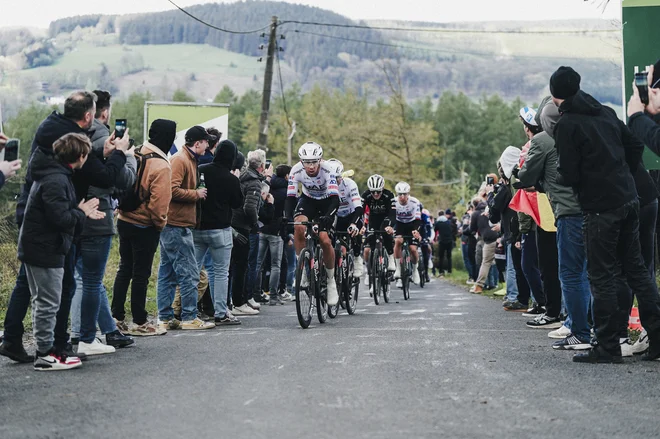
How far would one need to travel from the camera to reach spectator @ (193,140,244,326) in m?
12.2

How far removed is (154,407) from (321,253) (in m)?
6.68

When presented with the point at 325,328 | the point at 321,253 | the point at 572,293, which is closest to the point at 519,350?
the point at 572,293

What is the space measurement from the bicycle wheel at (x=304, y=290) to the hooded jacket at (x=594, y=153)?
160 inches

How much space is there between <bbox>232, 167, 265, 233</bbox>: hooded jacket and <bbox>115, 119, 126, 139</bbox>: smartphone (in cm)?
519

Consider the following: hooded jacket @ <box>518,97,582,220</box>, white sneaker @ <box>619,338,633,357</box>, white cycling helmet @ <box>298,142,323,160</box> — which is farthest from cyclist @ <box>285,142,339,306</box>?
white sneaker @ <box>619,338,633,357</box>

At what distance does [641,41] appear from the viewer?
440 inches

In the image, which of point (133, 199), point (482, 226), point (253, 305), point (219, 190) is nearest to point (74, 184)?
point (133, 199)

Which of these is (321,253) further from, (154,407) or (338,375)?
(154,407)

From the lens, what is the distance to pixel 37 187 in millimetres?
7895

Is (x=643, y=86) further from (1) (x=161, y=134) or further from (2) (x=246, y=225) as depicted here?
(2) (x=246, y=225)

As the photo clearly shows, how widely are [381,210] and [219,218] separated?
24.8 feet

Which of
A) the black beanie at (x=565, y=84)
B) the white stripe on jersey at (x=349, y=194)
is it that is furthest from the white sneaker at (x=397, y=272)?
the black beanie at (x=565, y=84)

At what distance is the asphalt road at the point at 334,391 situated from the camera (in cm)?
561

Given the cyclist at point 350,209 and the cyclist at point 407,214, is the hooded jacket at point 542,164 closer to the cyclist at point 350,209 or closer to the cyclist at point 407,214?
the cyclist at point 350,209
